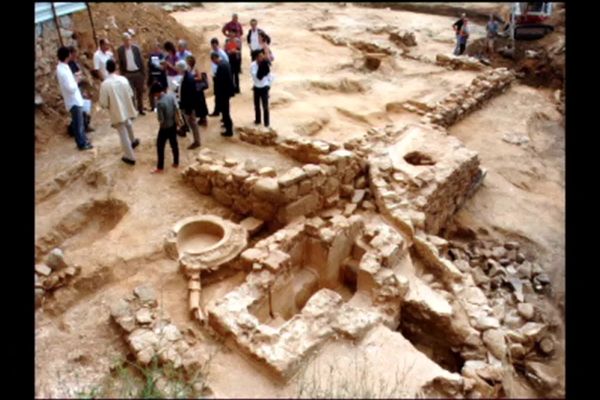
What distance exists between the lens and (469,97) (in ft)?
44.5

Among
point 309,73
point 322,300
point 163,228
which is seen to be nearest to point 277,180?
point 163,228

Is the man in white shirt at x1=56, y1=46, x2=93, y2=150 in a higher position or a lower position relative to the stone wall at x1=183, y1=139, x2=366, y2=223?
higher

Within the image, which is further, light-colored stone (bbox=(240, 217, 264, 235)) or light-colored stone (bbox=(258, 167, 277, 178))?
light-colored stone (bbox=(258, 167, 277, 178))

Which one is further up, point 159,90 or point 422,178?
point 159,90

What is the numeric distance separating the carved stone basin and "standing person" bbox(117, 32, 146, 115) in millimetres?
4221

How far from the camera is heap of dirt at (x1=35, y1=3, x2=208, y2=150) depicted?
32.3 feet

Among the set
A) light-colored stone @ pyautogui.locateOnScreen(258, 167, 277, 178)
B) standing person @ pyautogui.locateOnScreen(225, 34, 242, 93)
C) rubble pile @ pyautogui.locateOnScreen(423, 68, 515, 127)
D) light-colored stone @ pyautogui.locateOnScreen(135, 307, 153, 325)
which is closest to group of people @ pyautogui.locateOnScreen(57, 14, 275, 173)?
standing person @ pyautogui.locateOnScreen(225, 34, 242, 93)

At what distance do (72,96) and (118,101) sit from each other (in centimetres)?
94

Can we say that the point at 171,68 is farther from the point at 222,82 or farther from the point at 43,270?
the point at 43,270

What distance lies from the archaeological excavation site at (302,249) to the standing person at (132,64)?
0.73m

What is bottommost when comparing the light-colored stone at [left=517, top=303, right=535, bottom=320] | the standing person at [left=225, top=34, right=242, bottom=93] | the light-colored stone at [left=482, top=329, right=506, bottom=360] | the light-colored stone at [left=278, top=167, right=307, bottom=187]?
the light-colored stone at [left=517, top=303, right=535, bottom=320]

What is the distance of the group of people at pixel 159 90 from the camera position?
8.41 m

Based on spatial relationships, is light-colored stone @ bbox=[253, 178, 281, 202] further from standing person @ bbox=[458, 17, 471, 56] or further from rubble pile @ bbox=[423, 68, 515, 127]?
standing person @ bbox=[458, 17, 471, 56]

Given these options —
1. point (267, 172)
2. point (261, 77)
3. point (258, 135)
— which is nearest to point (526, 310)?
point (267, 172)
